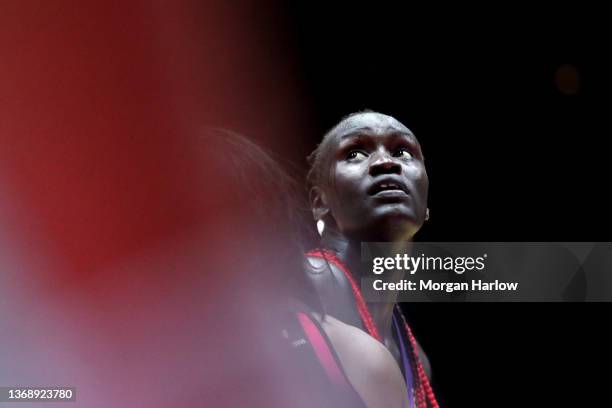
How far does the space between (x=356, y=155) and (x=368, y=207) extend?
0.45ft

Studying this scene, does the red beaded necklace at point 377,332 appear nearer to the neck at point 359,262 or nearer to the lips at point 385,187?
the neck at point 359,262

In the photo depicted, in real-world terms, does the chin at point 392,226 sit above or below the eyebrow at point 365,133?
below

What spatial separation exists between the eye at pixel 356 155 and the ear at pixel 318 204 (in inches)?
4.1

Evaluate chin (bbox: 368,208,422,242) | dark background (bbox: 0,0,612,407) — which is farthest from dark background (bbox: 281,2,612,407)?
chin (bbox: 368,208,422,242)

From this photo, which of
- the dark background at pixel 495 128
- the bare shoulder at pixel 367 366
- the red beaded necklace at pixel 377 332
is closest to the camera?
the bare shoulder at pixel 367 366

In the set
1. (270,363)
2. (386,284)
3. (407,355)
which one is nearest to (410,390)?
(407,355)

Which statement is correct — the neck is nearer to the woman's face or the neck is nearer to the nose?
the woman's face

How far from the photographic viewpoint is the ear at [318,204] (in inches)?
63.8

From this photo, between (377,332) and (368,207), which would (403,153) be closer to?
(368,207)

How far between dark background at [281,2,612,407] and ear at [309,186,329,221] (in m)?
0.11

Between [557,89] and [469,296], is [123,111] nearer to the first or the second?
[469,296]

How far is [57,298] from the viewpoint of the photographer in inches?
37.0

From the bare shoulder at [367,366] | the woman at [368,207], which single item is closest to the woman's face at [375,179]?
the woman at [368,207]

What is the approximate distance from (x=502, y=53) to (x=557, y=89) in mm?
140
